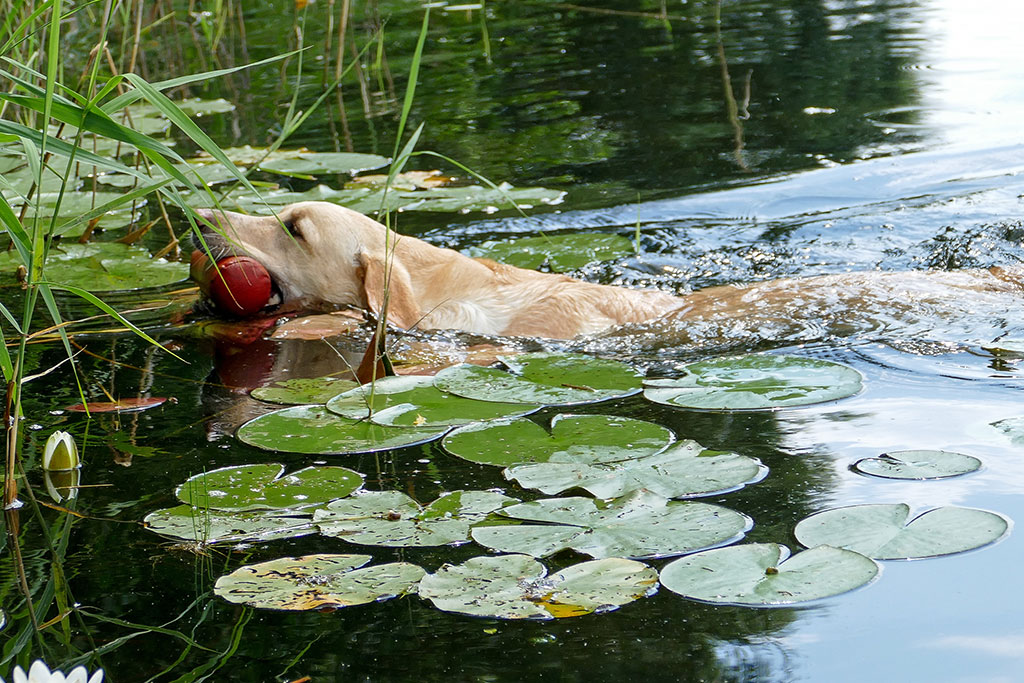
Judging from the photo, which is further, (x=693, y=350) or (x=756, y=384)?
(x=693, y=350)

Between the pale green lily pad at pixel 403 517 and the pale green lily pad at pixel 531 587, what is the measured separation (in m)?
0.16

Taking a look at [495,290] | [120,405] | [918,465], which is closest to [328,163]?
[495,290]

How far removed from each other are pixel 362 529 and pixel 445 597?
1.22 ft

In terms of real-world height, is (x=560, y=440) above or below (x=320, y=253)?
below

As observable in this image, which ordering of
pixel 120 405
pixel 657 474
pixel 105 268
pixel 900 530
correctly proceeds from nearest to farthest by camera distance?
pixel 900 530 < pixel 657 474 < pixel 120 405 < pixel 105 268

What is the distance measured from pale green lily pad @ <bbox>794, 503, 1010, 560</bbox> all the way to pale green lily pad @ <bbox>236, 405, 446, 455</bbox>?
1.11m

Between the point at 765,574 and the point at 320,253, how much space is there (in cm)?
291

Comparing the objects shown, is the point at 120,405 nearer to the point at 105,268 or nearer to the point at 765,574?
the point at 105,268

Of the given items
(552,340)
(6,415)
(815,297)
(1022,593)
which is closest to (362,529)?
(6,415)

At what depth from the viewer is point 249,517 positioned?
2547mm

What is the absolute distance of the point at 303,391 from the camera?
140 inches

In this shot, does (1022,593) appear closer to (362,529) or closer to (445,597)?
(445,597)

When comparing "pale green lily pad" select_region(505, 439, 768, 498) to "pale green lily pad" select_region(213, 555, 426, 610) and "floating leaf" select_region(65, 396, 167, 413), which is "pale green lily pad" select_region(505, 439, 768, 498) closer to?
"pale green lily pad" select_region(213, 555, 426, 610)

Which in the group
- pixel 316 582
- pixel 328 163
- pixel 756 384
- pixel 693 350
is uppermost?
pixel 328 163
